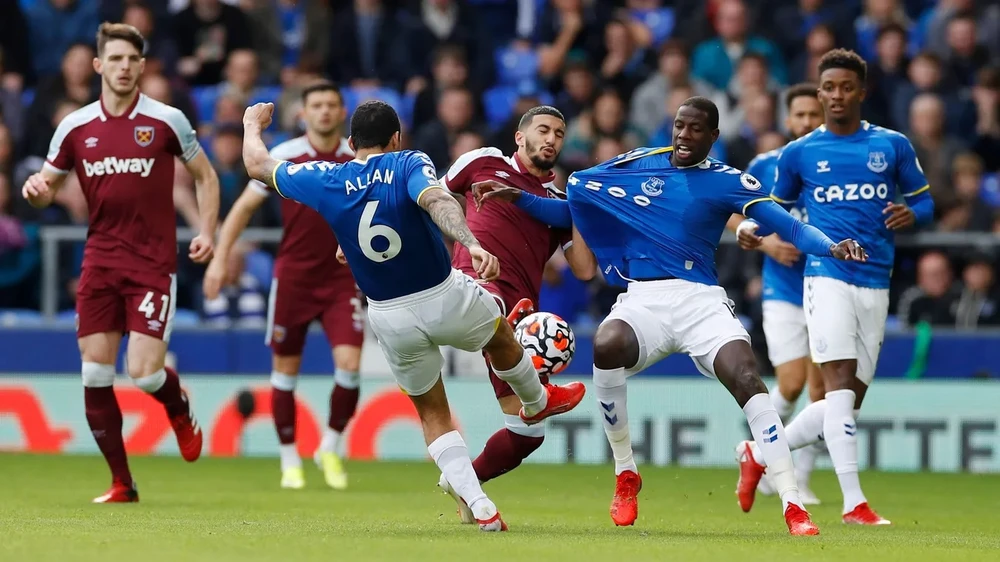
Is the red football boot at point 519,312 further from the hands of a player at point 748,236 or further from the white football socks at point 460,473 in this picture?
the hands of a player at point 748,236

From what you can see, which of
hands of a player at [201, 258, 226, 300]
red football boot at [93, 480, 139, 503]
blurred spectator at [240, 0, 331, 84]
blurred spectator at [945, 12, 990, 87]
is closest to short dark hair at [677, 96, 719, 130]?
hands of a player at [201, 258, 226, 300]

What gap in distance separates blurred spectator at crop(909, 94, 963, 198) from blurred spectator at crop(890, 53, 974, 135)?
852 millimetres

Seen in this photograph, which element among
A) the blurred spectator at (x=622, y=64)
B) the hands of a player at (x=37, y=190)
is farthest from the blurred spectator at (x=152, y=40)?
the hands of a player at (x=37, y=190)

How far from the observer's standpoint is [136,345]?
35.9 feet

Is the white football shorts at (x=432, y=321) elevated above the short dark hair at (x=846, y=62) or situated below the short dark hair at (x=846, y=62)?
below

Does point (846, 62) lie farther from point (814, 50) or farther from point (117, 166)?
point (814, 50)

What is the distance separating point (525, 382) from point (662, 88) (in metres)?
10.4

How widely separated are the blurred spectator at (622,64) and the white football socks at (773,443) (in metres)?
10.8

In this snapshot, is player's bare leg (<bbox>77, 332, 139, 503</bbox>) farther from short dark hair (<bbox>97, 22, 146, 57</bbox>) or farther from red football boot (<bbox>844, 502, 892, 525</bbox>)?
red football boot (<bbox>844, 502, 892, 525</bbox>)

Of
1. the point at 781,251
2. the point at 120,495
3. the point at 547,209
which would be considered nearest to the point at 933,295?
the point at 781,251

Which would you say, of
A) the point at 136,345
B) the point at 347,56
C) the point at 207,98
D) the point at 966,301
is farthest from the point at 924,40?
the point at 136,345

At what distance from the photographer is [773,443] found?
878 cm

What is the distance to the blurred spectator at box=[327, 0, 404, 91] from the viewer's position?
19.7m

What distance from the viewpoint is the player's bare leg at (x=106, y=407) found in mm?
10992
